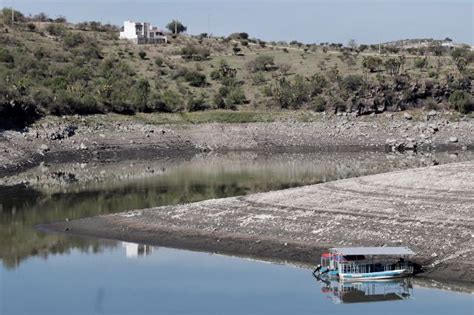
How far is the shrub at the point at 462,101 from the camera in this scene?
359 ft

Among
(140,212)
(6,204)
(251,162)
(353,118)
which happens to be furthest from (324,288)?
(353,118)

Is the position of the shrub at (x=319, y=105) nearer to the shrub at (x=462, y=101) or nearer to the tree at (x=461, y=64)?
the shrub at (x=462, y=101)

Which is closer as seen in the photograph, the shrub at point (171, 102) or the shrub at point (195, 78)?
the shrub at point (171, 102)

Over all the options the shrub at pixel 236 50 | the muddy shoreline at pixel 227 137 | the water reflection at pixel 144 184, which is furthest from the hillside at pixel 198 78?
the water reflection at pixel 144 184

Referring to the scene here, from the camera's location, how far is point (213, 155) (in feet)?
303

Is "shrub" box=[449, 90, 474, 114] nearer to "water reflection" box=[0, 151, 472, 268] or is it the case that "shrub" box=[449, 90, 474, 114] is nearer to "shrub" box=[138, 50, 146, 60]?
"water reflection" box=[0, 151, 472, 268]

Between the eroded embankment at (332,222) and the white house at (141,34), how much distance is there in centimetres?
9752

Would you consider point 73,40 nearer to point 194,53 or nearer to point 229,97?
point 194,53

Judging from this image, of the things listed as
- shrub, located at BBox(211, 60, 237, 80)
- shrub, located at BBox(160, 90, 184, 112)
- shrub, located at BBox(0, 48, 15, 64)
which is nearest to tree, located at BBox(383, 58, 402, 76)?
shrub, located at BBox(211, 60, 237, 80)

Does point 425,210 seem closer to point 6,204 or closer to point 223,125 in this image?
point 6,204

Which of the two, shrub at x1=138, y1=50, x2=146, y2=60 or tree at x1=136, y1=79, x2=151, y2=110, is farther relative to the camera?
shrub at x1=138, y1=50, x2=146, y2=60

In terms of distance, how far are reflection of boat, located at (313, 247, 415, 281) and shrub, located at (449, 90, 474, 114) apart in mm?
77557

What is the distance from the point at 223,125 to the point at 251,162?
20.1 m

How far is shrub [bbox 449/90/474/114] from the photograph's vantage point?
109 metres
